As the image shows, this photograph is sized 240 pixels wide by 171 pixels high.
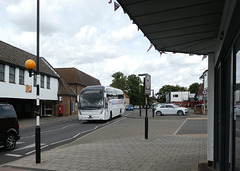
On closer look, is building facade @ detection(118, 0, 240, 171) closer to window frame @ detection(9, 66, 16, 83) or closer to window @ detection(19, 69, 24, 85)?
window frame @ detection(9, 66, 16, 83)

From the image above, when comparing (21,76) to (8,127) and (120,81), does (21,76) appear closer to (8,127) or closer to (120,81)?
(8,127)

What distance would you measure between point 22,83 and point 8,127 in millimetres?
17256

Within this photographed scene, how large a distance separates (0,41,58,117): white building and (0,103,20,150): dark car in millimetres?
13506

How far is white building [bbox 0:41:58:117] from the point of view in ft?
73.8

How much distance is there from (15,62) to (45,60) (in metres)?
10.4

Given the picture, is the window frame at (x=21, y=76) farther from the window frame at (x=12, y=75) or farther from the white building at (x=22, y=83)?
the window frame at (x=12, y=75)

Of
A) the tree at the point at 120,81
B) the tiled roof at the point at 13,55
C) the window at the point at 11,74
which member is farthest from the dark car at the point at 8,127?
the tree at the point at 120,81

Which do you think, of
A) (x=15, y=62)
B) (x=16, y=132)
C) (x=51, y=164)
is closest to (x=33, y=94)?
(x=15, y=62)

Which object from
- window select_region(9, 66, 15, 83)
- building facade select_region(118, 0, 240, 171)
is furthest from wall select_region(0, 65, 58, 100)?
building facade select_region(118, 0, 240, 171)

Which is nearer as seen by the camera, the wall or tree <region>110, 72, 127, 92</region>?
the wall

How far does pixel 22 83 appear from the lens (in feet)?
83.0

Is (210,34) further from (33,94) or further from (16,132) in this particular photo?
(33,94)

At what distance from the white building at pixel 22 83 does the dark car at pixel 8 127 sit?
13506 millimetres

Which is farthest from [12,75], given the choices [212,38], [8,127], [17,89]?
[212,38]
